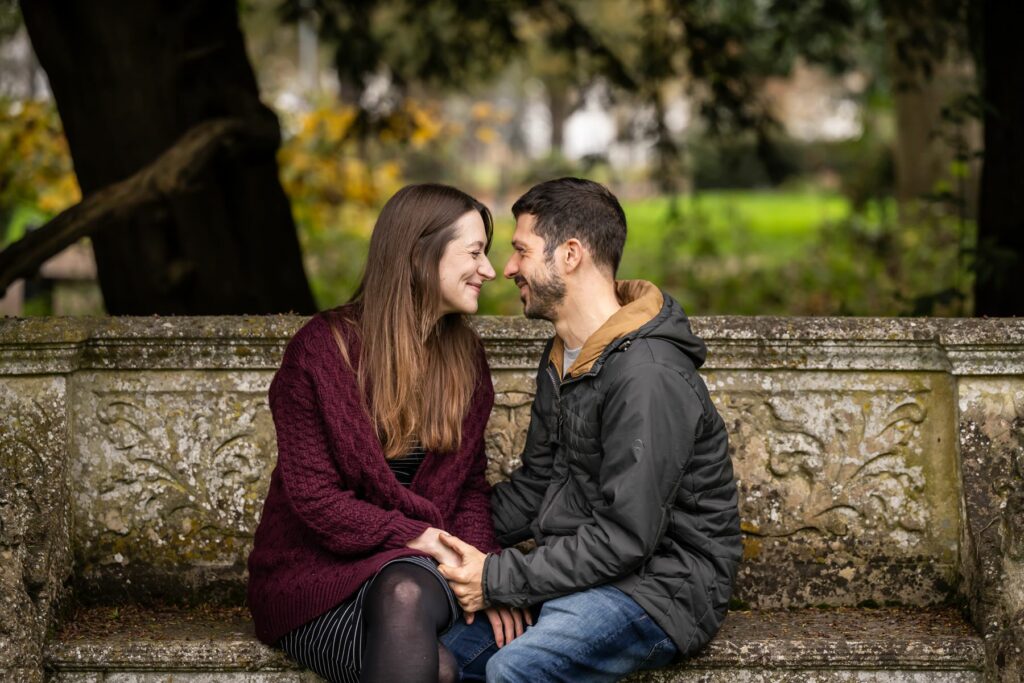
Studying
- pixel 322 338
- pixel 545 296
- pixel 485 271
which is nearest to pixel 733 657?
pixel 545 296

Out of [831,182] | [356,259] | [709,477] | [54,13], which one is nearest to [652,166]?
[356,259]

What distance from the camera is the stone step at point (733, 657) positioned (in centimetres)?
330

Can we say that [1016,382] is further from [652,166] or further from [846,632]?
[652,166]

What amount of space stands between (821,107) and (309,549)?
39.5m

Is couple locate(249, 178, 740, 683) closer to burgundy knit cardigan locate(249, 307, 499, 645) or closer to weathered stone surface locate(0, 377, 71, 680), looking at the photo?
burgundy knit cardigan locate(249, 307, 499, 645)

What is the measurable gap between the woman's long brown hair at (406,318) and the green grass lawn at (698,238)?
4876mm

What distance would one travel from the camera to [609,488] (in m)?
2.84

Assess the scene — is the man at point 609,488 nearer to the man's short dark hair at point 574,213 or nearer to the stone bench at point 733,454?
the man's short dark hair at point 574,213

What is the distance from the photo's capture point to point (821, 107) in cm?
3994

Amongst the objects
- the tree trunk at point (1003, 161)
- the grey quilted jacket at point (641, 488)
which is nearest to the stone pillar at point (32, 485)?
the grey quilted jacket at point (641, 488)

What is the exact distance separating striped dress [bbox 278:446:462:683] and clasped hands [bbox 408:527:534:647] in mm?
26

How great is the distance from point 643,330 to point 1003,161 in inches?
105

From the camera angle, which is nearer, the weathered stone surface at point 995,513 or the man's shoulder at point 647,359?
the man's shoulder at point 647,359

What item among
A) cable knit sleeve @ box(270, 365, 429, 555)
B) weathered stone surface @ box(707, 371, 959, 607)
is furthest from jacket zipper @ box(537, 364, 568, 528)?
weathered stone surface @ box(707, 371, 959, 607)
